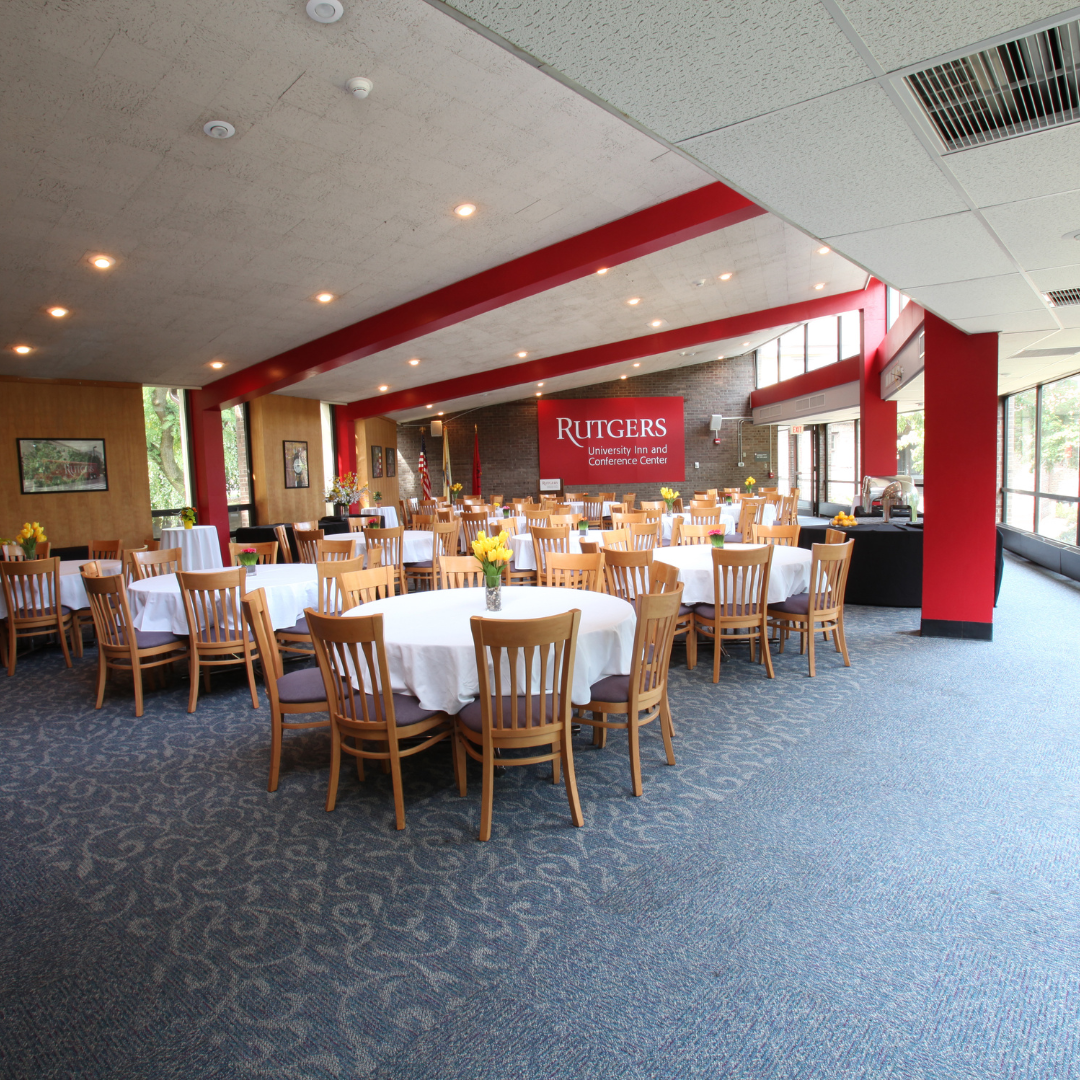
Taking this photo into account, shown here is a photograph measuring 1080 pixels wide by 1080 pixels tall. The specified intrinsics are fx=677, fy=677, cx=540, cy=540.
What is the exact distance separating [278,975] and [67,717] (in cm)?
325

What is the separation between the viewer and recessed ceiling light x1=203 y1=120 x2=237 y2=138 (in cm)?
355

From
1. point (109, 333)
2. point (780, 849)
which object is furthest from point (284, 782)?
point (109, 333)

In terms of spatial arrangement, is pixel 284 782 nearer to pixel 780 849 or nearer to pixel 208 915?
pixel 208 915

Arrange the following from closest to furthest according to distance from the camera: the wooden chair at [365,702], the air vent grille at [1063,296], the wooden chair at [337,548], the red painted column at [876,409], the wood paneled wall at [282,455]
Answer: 1. the wooden chair at [365,702]
2. the air vent grille at [1063,296]
3. the wooden chair at [337,548]
4. the wood paneled wall at [282,455]
5. the red painted column at [876,409]

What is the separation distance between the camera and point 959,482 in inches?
221

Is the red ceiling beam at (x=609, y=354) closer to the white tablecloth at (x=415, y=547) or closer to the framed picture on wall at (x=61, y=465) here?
the framed picture on wall at (x=61, y=465)

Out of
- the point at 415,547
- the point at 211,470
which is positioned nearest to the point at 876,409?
the point at 415,547

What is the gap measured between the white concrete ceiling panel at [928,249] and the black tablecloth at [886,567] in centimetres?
347

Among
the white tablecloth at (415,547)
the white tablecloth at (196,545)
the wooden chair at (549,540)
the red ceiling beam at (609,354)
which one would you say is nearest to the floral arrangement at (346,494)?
the white tablecloth at (196,545)

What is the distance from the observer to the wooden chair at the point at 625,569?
4.61 metres

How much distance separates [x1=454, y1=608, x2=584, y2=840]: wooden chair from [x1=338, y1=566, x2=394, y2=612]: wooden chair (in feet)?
4.57

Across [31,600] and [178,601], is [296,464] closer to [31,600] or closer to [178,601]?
[31,600]

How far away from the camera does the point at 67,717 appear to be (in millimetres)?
4398

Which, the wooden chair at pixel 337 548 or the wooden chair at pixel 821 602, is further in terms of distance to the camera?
the wooden chair at pixel 337 548
